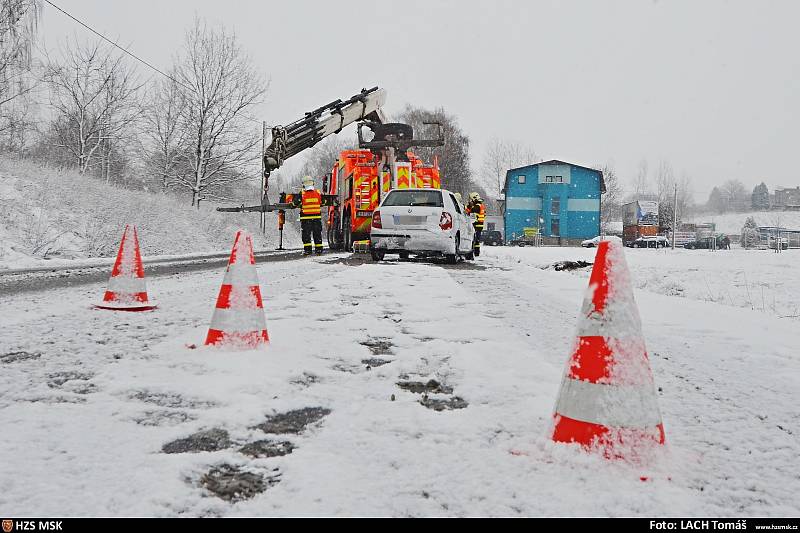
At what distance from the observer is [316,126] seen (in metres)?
17.0

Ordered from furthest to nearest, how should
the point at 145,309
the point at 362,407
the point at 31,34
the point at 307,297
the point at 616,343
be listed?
the point at 31,34 → the point at 307,297 → the point at 145,309 → the point at 362,407 → the point at 616,343

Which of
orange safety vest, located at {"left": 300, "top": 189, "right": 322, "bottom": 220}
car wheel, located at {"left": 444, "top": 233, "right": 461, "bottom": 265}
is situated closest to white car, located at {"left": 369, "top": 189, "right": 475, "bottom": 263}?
car wheel, located at {"left": 444, "top": 233, "right": 461, "bottom": 265}

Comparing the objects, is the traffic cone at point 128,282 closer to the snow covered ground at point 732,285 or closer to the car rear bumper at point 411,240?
the car rear bumper at point 411,240

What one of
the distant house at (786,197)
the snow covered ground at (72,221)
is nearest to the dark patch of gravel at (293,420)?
the snow covered ground at (72,221)

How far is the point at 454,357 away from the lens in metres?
3.37

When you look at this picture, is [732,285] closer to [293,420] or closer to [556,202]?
[293,420]

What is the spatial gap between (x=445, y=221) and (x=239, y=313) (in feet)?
27.6

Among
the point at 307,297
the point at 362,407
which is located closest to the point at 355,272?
the point at 307,297

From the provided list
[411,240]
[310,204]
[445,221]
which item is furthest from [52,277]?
[445,221]

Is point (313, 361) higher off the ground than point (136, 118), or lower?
lower

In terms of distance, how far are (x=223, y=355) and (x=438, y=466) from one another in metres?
1.92

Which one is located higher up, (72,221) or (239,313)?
(72,221)

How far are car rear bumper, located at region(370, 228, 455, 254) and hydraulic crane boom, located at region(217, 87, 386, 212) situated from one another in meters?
5.74

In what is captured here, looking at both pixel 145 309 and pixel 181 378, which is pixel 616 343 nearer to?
pixel 181 378
